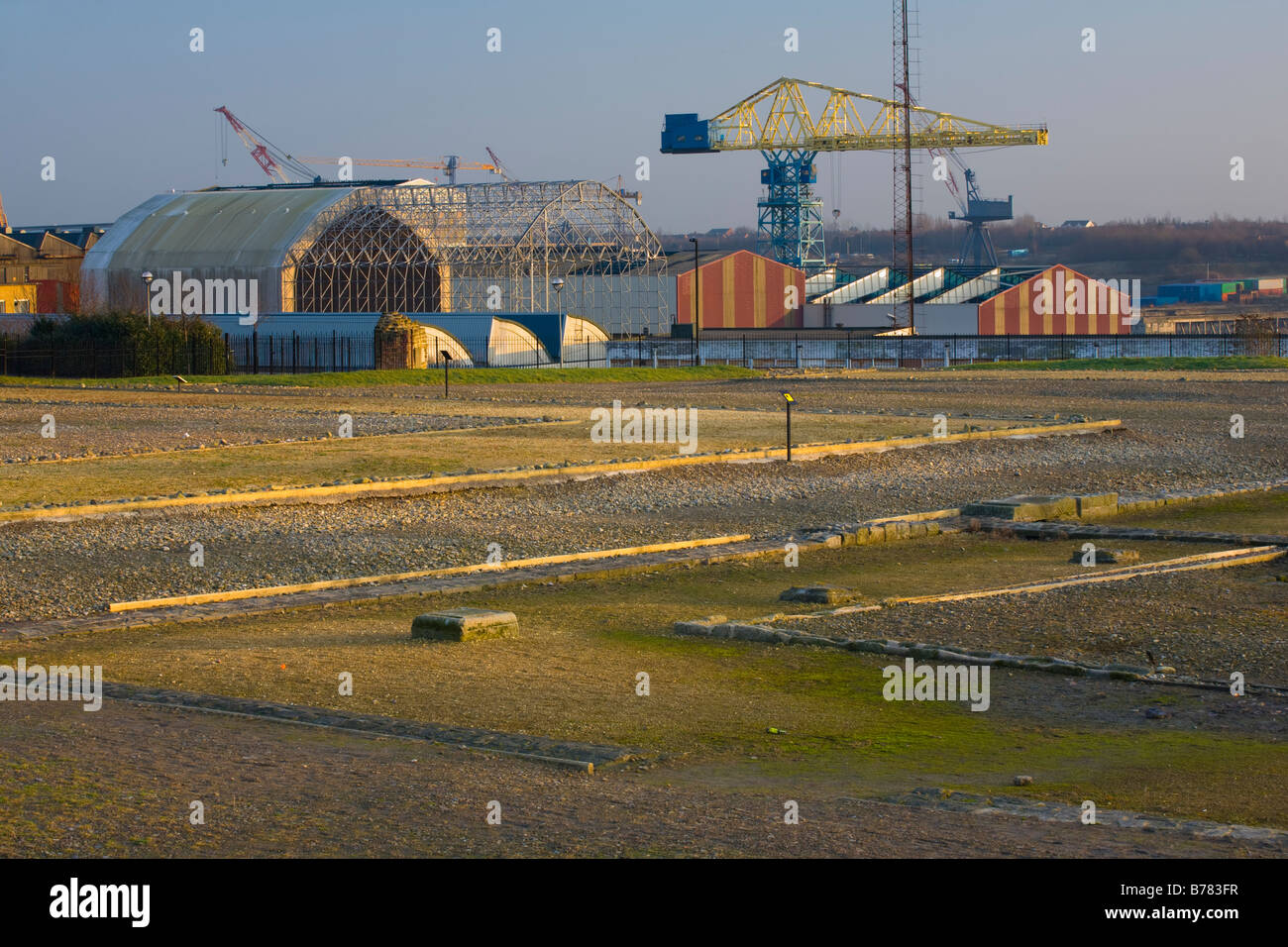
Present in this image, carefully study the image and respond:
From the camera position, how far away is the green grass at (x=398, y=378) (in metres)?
48.0

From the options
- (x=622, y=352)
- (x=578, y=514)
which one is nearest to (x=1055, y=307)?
(x=622, y=352)

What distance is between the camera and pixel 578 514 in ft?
62.2

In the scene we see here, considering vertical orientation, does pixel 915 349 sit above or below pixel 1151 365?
above

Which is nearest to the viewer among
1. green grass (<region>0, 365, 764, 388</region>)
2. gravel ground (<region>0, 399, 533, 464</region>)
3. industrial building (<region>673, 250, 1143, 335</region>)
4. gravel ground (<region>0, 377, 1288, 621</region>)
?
gravel ground (<region>0, 377, 1288, 621</region>)

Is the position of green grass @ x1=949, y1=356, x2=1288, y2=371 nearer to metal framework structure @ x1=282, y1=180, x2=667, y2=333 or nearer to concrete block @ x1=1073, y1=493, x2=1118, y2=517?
metal framework structure @ x1=282, y1=180, x2=667, y2=333

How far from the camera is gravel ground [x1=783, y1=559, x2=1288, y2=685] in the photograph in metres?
11.0

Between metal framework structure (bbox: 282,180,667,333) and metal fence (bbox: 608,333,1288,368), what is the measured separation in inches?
260

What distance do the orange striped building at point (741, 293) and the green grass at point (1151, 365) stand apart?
26226 mm

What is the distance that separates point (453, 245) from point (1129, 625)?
67092 millimetres

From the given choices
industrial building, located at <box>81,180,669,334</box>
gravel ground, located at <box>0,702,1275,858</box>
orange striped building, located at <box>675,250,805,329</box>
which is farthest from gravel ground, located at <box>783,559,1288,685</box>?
orange striped building, located at <box>675,250,805,329</box>

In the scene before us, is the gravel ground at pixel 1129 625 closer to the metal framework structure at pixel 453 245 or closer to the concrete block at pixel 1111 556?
the concrete block at pixel 1111 556

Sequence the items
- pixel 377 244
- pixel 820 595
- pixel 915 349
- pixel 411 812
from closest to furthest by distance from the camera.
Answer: pixel 411 812 → pixel 820 595 → pixel 915 349 → pixel 377 244

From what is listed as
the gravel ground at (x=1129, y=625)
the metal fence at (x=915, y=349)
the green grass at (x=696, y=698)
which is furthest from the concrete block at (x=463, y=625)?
the metal fence at (x=915, y=349)

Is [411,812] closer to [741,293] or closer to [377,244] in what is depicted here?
[377,244]
